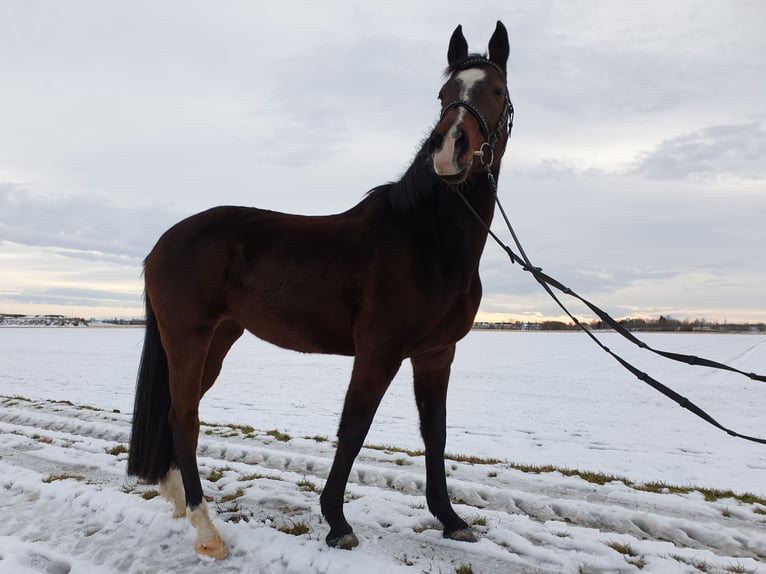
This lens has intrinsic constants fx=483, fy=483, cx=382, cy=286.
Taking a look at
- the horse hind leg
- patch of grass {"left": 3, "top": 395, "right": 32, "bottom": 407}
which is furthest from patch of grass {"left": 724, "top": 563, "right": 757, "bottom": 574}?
patch of grass {"left": 3, "top": 395, "right": 32, "bottom": 407}

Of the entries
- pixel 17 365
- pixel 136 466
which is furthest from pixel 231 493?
pixel 17 365

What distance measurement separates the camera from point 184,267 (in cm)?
364

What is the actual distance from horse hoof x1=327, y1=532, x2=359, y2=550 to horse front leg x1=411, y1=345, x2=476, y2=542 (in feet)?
2.29

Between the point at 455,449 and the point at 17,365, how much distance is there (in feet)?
59.9

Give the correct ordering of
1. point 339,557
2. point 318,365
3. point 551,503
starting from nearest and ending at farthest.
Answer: point 339,557
point 551,503
point 318,365

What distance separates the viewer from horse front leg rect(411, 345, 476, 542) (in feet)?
11.7

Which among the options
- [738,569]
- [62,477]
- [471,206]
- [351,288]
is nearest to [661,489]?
[738,569]

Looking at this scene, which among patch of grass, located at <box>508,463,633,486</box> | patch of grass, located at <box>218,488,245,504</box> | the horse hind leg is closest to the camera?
the horse hind leg

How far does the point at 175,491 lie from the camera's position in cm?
379

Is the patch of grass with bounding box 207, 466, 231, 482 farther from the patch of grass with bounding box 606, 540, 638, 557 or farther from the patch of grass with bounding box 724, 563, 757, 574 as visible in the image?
the patch of grass with bounding box 724, 563, 757, 574

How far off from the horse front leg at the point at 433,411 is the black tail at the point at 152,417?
80.4 inches

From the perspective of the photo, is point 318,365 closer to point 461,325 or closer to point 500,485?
point 500,485

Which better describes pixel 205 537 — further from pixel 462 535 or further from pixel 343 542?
pixel 462 535

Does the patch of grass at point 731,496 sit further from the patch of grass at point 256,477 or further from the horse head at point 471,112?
the patch of grass at point 256,477
